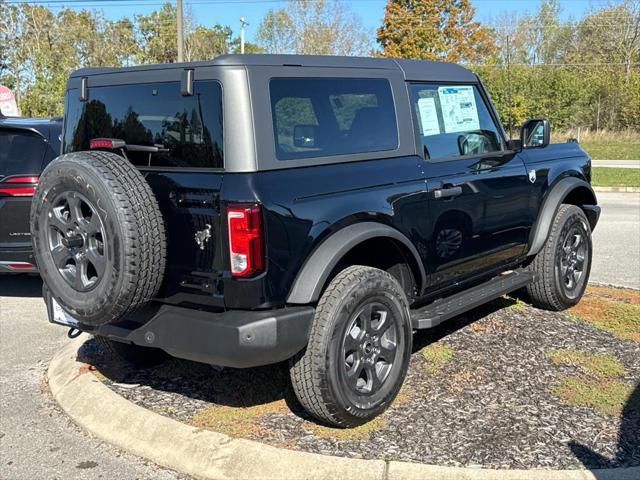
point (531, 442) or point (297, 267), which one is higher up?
point (297, 267)

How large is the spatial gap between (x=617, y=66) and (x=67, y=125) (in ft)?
147

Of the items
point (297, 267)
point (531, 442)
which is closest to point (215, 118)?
point (297, 267)

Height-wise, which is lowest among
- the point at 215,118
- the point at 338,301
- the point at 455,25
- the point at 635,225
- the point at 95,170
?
the point at 635,225

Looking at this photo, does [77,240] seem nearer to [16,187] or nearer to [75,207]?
[75,207]

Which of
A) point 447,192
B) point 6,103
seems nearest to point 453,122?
point 447,192

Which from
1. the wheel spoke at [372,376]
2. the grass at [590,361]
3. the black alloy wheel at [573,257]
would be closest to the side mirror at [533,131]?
the black alloy wheel at [573,257]

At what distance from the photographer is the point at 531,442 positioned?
138 inches

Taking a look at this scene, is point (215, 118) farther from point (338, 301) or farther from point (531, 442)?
point (531, 442)

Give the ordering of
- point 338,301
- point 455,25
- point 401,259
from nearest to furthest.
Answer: point 338,301
point 401,259
point 455,25

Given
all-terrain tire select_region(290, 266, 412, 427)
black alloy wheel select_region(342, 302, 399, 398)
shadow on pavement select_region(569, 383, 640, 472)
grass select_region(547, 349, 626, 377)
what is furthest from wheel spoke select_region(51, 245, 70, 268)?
grass select_region(547, 349, 626, 377)

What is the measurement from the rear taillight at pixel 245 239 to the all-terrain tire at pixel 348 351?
0.49 meters

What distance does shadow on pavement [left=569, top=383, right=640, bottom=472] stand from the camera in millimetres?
3305

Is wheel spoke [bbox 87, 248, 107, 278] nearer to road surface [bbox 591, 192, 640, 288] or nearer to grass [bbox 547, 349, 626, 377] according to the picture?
grass [bbox 547, 349, 626, 377]

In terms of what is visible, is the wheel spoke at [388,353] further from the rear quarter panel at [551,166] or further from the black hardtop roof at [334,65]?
the rear quarter panel at [551,166]
